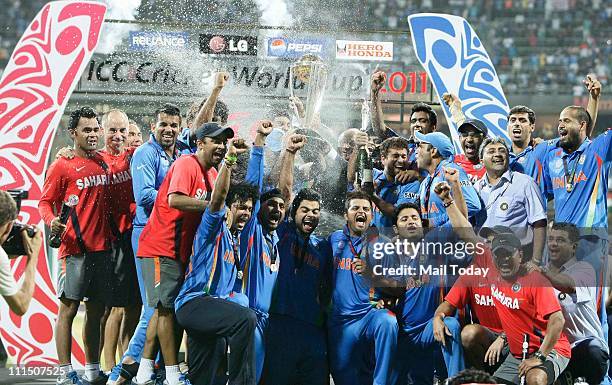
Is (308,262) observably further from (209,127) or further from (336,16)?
(336,16)

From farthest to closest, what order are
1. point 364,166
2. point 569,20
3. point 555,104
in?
point 569,20 < point 555,104 < point 364,166

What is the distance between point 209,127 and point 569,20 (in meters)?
3.00

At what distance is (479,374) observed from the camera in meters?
3.62

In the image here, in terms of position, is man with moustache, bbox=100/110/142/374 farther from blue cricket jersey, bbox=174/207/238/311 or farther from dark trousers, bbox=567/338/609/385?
dark trousers, bbox=567/338/609/385

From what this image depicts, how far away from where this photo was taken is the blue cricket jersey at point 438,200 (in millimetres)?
5527

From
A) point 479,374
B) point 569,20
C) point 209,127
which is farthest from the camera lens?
point 569,20

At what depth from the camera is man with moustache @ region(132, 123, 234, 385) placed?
5191 mm

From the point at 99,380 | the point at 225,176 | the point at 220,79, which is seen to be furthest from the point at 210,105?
the point at 99,380

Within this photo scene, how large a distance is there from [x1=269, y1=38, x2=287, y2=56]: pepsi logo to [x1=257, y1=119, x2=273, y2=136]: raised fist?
1.81 ft

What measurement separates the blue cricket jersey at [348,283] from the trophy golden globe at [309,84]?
0.67m

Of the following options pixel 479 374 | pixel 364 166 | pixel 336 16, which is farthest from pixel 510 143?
pixel 479 374

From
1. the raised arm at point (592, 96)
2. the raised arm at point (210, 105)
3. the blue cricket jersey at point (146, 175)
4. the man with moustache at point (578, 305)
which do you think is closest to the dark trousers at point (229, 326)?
the blue cricket jersey at point (146, 175)

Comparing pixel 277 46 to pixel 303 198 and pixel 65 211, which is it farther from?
pixel 65 211

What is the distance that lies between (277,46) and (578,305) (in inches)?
83.3
